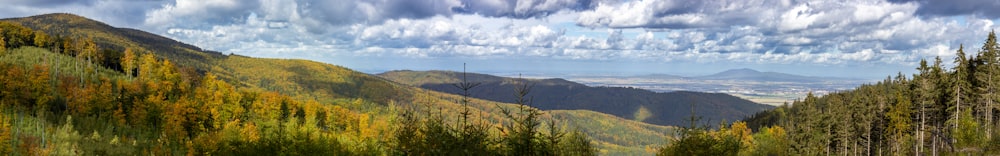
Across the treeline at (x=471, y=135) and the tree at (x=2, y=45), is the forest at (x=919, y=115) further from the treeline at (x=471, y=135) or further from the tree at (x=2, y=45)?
the tree at (x=2, y=45)

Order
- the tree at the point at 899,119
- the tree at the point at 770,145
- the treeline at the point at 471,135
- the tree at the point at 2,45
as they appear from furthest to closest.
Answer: the tree at the point at 2,45 < the tree at the point at 770,145 < the tree at the point at 899,119 < the treeline at the point at 471,135

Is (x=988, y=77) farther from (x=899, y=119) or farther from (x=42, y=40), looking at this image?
(x=42, y=40)

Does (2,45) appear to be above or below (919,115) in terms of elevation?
above

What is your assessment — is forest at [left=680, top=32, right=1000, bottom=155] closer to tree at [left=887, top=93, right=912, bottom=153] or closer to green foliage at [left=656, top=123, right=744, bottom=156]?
tree at [left=887, top=93, right=912, bottom=153]

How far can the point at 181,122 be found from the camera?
93438 mm

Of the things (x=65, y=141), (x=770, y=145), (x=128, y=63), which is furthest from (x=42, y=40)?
(x=770, y=145)

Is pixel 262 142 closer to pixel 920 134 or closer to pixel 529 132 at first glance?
pixel 529 132

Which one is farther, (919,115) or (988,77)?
(919,115)

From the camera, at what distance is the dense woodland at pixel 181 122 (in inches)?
728

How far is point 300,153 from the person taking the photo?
4956 centimetres

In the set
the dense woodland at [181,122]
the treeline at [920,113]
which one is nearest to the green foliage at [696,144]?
the dense woodland at [181,122]

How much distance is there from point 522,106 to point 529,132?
0.85m

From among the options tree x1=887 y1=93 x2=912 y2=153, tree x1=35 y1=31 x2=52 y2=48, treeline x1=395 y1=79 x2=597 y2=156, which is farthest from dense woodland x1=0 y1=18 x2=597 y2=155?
tree x1=887 y1=93 x2=912 y2=153

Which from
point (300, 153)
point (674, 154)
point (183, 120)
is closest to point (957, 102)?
point (674, 154)
